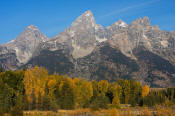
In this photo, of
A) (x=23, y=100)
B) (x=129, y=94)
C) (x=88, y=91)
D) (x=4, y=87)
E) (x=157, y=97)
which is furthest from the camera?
(x=129, y=94)

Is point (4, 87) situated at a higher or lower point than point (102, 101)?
higher

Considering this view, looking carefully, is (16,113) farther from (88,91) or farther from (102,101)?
(88,91)

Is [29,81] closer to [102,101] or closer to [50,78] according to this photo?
[50,78]

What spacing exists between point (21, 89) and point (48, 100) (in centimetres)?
1672

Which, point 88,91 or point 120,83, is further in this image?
point 120,83

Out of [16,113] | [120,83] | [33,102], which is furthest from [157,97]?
[16,113]

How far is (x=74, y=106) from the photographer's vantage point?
102688 millimetres

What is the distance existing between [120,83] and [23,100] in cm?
8192

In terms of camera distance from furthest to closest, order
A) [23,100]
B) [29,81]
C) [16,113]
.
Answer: [29,81], [23,100], [16,113]

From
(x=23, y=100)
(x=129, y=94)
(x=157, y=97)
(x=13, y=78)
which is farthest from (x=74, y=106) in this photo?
(x=129, y=94)

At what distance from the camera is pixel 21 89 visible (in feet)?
326

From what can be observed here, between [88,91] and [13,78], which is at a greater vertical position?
[13,78]

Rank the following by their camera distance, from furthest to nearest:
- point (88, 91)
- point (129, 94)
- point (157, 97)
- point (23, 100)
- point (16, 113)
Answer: point (129, 94) → point (88, 91) → point (157, 97) → point (23, 100) → point (16, 113)

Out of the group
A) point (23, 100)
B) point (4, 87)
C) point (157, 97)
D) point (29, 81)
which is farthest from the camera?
point (157, 97)
